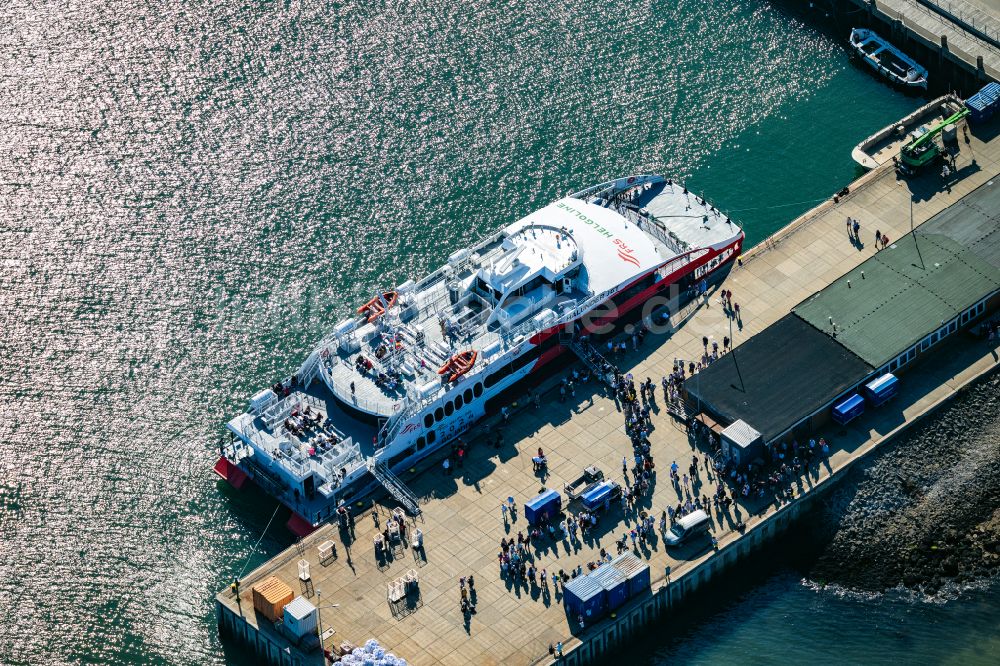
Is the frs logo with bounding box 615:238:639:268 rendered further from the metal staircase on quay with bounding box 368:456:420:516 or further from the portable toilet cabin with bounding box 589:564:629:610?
the portable toilet cabin with bounding box 589:564:629:610

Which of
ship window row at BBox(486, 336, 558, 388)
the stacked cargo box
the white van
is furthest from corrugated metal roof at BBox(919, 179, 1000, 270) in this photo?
the stacked cargo box

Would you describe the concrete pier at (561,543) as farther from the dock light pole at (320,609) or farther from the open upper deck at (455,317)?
the open upper deck at (455,317)

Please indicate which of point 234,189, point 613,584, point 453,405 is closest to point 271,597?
point 453,405

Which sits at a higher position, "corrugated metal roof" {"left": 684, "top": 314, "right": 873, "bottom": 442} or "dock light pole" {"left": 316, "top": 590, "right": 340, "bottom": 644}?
"corrugated metal roof" {"left": 684, "top": 314, "right": 873, "bottom": 442}

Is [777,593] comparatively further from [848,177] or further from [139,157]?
[139,157]

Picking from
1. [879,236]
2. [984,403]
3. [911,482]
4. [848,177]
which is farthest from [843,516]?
[848,177]

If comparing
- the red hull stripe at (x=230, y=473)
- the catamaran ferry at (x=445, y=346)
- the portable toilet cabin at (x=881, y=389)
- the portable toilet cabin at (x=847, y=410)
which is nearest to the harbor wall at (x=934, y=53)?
the catamaran ferry at (x=445, y=346)

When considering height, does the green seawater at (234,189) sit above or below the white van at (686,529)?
above
